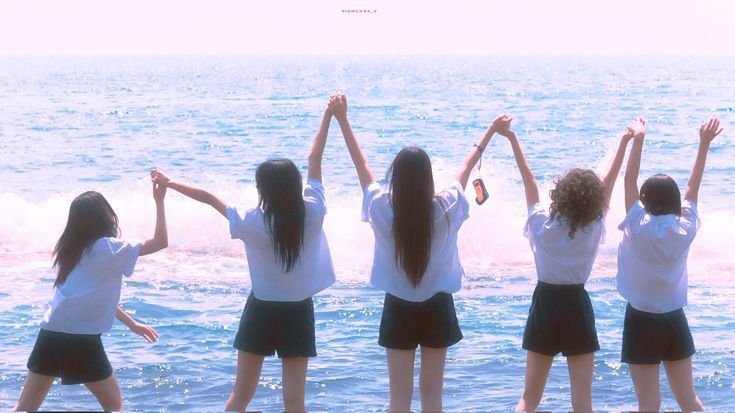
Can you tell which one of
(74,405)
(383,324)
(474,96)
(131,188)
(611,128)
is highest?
(474,96)

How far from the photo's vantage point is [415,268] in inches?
189

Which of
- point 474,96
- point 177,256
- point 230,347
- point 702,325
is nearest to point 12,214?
point 177,256

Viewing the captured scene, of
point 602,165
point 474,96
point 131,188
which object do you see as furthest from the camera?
point 474,96

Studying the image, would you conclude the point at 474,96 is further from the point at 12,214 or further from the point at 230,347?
the point at 230,347

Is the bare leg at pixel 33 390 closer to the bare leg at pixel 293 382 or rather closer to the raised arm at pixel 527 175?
the bare leg at pixel 293 382

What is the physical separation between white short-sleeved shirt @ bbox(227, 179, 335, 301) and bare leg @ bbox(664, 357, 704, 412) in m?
1.79

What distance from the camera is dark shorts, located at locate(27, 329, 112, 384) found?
487 cm

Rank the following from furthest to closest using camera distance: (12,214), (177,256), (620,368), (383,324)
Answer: (12,214)
(177,256)
(620,368)
(383,324)

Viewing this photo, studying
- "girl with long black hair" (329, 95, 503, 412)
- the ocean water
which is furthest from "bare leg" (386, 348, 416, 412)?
the ocean water

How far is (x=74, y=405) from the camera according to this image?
7.13m

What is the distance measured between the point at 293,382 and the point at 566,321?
1363 mm

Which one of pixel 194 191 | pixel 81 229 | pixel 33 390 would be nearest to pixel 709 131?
pixel 194 191

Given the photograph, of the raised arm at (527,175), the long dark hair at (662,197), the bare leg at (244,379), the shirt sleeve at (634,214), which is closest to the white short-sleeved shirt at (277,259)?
the bare leg at (244,379)

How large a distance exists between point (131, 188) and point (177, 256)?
10031 mm
